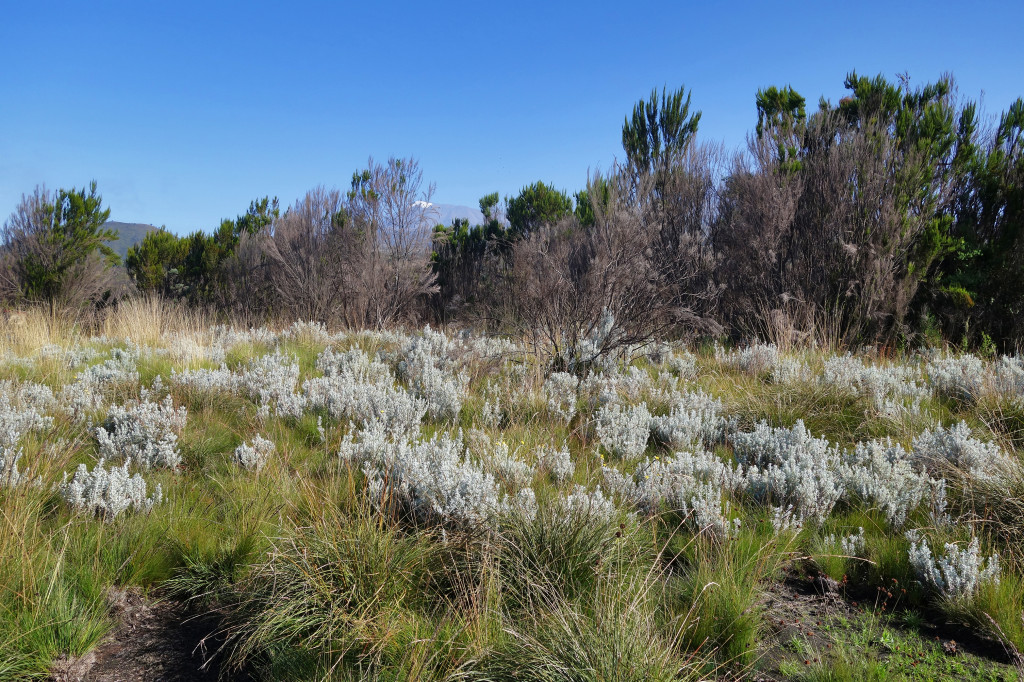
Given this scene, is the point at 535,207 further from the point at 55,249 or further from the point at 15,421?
the point at 15,421

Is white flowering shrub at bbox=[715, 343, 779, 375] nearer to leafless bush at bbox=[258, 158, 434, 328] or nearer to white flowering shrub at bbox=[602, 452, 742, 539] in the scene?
white flowering shrub at bbox=[602, 452, 742, 539]

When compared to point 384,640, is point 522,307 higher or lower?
higher

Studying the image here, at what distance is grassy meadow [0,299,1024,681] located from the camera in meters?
2.22

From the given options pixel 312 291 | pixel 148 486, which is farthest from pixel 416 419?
pixel 312 291

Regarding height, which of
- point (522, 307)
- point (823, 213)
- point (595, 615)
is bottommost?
point (595, 615)

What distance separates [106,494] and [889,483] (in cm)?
451

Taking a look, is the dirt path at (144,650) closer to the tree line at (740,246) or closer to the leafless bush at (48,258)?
the tree line at (740,246)

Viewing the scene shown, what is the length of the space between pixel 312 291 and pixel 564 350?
7.67 metres

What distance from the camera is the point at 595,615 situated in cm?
211

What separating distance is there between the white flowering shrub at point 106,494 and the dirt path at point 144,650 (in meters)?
0.64

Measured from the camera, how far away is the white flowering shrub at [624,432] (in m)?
4.28

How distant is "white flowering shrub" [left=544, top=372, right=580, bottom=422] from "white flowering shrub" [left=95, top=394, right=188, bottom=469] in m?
2.91

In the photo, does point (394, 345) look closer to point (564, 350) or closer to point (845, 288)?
point (564, 350)

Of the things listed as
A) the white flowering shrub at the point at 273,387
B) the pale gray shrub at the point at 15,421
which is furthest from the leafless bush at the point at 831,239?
the pale gray shrub at the point at 15,421
